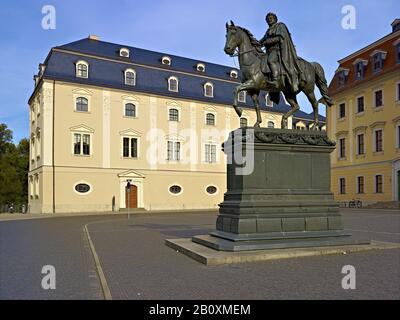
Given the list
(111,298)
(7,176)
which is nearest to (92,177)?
(7,176)

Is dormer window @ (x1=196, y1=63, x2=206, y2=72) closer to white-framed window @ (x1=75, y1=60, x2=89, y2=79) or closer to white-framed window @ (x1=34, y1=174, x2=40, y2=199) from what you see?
white-framed window @ (x1=75, y1=60, x2=89, y2=79)

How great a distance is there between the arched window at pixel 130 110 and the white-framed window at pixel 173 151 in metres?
5.00

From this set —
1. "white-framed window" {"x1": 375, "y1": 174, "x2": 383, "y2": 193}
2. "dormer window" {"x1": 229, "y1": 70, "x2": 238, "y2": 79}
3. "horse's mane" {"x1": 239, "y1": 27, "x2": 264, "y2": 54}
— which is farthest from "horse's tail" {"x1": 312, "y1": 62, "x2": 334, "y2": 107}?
"dormer window" {"x1": 229, "y1": 70, "x2": 238, "y2": 79}

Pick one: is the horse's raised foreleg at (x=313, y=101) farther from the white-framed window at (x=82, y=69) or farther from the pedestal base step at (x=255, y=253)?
the white-framed window at (x=82, y=69)

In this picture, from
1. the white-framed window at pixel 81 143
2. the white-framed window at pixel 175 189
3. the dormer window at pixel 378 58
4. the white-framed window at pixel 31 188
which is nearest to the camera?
the white-framed window at pixel 81 143

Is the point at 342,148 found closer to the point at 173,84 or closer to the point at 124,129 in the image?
the point at 173,84

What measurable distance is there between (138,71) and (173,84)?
4.22 metres

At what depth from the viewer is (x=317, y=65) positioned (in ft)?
40.0

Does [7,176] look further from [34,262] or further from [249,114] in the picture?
[34,262]

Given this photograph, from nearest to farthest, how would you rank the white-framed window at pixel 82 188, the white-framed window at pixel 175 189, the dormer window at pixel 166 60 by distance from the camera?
1. the white-framed window at pixel 82 188
2. the white-framed window at pixel 175 189
3. the dormer window at pixel 166 60

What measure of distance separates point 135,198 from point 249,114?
58.1ft

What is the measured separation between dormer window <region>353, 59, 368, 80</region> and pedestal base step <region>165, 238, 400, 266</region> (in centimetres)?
3655

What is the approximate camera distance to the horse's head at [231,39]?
1098cm

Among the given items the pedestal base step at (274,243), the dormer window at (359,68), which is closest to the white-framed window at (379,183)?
the dormer window at (359,68)
